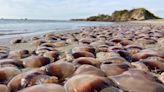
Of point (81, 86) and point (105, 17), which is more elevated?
point (81, 86)

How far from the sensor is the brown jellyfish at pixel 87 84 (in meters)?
1.67

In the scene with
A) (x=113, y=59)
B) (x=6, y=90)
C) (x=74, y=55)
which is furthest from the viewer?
(x=74, y=55)

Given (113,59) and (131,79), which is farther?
(113,59)

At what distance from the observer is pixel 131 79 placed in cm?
190

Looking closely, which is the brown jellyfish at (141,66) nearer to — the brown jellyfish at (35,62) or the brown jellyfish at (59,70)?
the brown jellyfish at (59,70)

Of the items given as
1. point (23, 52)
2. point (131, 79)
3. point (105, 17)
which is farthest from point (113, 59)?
point (105, 17)

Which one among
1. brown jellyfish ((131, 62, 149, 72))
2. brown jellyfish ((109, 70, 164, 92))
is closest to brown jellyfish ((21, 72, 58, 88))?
brown jellyfish ((109, 70, 164, 92))

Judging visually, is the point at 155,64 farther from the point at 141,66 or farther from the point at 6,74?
the point at 6,74

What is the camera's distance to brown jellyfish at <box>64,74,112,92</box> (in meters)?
1.67

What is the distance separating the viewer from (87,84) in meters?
1.69

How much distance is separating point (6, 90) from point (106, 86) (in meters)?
0.65

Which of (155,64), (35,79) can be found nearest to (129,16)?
(155,64)

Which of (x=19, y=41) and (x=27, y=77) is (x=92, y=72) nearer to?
(x=27, y=77)

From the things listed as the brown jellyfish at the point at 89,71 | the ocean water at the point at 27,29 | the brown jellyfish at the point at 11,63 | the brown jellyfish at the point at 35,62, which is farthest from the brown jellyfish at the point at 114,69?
the ocean water at the point at 27,29
